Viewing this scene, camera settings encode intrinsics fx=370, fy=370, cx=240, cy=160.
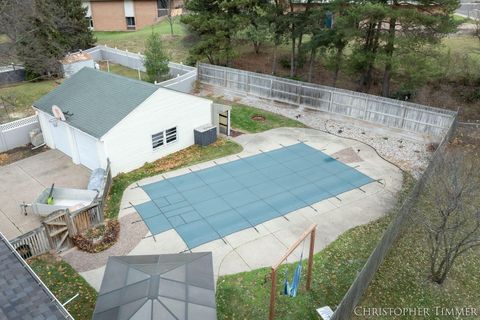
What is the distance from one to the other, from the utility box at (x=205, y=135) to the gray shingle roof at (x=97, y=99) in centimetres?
372

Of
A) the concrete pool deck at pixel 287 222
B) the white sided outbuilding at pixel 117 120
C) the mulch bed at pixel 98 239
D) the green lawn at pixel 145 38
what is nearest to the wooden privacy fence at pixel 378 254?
the concrete pool deck at pixel 287 222

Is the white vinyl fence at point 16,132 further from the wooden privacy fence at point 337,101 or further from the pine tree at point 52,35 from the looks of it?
the wooden privacy fence at point 337,101


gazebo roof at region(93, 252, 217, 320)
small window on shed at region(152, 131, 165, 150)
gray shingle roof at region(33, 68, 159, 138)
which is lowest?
small window on shed at region(152, 131, 165, 150)

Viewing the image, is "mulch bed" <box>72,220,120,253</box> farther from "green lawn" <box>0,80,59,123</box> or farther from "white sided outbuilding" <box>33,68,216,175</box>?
"green lawn" <box>0,80,59,123</box>

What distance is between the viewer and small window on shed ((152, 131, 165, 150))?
19547 mm

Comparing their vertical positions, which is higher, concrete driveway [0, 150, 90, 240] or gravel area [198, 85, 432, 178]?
gravel area [198, 85, 432, 178]

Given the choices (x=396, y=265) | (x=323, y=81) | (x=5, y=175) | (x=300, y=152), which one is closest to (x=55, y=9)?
(x=5, y=175)

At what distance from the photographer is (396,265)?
519 inches

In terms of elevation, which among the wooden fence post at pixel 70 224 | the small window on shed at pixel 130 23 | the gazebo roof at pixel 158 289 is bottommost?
the wooden fence post at pixel 70 224

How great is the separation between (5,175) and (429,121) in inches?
915

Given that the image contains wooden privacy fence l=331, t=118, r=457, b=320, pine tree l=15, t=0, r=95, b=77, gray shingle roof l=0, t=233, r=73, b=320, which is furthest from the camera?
pine tree l=15, t=0, r=95, b=77

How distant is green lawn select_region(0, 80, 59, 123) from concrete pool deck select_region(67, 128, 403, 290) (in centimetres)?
1372

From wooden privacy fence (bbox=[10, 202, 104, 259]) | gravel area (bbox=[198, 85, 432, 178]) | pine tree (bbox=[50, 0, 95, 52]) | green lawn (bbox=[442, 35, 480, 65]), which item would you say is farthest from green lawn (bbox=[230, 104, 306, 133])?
pine tree (bbox=[50, 0, 95, 52])

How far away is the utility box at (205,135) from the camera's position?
69.2ft
